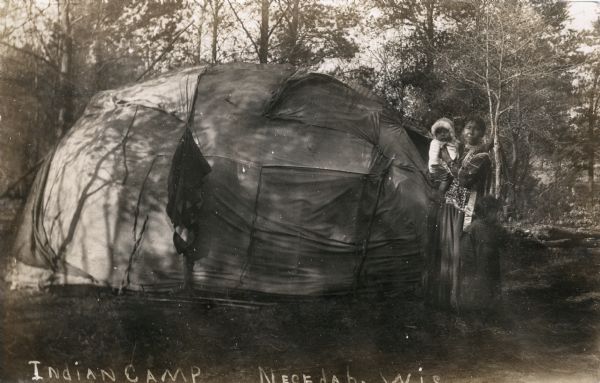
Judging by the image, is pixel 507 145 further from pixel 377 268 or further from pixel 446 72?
pixel 377 268

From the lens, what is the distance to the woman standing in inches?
207

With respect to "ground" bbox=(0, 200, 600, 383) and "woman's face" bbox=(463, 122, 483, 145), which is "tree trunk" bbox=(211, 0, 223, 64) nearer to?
"woman's face" bbox=(463, 122, 483, 145)

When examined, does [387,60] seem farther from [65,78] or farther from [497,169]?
[65,78]

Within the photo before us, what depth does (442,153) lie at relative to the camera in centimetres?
548

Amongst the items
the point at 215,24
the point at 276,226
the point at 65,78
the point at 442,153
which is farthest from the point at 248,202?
the point at 215,24

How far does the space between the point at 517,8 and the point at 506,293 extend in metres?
3.49

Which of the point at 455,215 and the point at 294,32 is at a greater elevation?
the point at 294,32

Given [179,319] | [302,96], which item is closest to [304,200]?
[302,96]

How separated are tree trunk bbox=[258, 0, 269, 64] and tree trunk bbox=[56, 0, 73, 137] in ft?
7.92

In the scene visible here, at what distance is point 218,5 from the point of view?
6.50 metres

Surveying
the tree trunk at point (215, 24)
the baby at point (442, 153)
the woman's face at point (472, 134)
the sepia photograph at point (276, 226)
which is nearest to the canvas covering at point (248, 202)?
the sepia photograph at point (276, 226)

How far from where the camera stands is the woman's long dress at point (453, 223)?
5258mm

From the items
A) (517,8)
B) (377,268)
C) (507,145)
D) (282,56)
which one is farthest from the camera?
(282,56)

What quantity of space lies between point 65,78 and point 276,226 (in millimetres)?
3116
